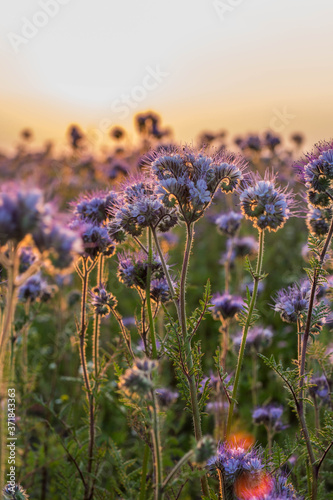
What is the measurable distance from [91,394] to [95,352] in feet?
1.08

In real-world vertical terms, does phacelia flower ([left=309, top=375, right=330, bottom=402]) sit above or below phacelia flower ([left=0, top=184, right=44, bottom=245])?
below

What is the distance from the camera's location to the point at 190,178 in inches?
107

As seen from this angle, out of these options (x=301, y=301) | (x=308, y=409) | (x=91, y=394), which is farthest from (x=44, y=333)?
(x=301, y=301)

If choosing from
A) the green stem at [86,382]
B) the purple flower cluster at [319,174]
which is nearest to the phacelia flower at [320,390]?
the purple flower cluster at [319,174]

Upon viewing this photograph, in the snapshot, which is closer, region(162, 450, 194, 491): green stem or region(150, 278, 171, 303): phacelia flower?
region(162, 450, 194, 491): green stem

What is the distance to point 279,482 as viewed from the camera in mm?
2359

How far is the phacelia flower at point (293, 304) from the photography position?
9.62 feet

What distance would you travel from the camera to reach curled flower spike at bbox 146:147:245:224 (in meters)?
2.60

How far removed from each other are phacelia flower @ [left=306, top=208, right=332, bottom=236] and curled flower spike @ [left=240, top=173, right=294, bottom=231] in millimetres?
410

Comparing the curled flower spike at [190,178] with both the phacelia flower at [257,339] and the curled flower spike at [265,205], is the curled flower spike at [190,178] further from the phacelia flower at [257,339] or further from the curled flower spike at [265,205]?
the phacelia flower at [257,339]

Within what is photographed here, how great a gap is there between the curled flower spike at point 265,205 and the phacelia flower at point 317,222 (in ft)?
1.34

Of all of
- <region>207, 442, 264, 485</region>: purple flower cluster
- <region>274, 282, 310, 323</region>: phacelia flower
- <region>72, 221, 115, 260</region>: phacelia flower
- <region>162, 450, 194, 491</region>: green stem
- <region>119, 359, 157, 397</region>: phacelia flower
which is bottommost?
<region>162, 450, 194, 491</region>: green stem

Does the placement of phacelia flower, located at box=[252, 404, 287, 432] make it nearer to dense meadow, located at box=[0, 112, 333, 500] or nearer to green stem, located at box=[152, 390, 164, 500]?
dense meadow, located at box=[0, 112, 333, 500]

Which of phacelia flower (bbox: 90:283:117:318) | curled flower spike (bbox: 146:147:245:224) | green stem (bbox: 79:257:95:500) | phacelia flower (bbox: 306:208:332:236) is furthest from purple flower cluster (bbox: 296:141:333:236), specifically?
A: green stem (bbox: 79:257:95:500)
